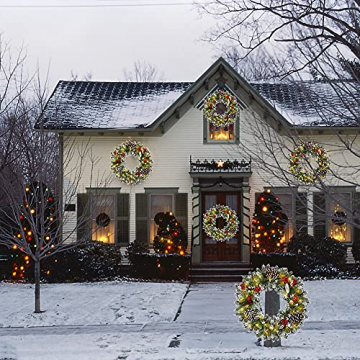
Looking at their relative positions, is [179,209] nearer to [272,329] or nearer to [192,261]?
[192,261]

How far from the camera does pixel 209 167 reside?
65.3 feet

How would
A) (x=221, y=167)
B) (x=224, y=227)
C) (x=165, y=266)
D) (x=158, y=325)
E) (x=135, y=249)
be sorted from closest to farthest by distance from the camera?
(x=158, y=325)
(x=165, y=266)
(x=135, y=249)
(x=221, y=167)
(x=224, y=227)

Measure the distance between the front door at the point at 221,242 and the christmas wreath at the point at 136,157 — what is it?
6.97 feet

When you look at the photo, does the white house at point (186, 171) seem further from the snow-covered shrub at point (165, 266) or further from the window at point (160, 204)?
the snow-covered shrub at point (165, 266)

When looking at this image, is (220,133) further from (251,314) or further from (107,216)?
(251,314)

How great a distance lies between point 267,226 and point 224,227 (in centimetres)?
146

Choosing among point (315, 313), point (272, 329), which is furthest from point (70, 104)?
point (272, 329)

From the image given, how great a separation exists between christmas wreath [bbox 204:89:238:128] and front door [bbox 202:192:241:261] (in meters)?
2.34

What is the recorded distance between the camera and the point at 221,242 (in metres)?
20.3

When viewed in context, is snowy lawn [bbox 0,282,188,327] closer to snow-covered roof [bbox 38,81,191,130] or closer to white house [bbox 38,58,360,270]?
white house [bbox 38,58,360,270]

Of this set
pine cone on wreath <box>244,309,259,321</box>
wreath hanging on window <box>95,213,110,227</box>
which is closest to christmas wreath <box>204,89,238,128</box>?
wreath hanging on window <box>95,213,110,227</box>

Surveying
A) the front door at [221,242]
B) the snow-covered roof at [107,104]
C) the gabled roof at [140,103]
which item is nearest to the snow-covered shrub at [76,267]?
the front door at [221,242]

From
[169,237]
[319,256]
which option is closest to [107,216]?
[169,237]

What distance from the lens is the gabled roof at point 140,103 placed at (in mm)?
19844
